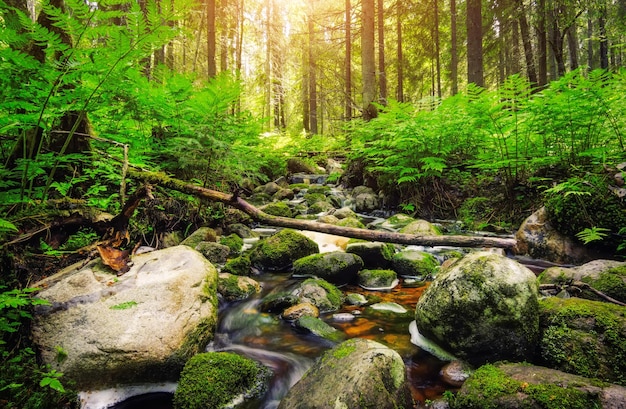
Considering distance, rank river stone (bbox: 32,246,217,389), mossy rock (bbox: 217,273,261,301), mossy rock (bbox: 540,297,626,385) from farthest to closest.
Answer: mossy rock (bbox: 217,273,261,301) → river stone (bbox: 32,246,217,389) → mossy rock (bbox: 540,297,626,385)

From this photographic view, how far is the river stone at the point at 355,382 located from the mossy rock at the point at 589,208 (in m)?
3.53

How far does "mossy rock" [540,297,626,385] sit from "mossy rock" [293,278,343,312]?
2.09 meters

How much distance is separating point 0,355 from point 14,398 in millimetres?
465

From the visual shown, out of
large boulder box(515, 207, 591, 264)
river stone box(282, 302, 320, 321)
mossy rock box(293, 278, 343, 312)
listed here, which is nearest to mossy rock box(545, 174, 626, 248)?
large boulder box(515, 207, 591, 264)

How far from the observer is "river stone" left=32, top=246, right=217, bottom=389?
2.30 m

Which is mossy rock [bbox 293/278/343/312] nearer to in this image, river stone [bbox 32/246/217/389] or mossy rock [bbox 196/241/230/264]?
river stone [bbox 32/246/217/389]

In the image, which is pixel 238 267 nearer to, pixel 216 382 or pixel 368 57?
pixel 216 382

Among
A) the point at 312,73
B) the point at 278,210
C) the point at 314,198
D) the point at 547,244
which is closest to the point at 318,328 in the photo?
the point at 547,244

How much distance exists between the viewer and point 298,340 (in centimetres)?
322

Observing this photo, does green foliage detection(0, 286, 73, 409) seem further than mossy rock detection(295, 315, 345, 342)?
No

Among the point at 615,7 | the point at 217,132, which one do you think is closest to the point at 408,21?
the point at 615,7

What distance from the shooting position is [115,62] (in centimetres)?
250

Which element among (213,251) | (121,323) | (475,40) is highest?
(475,40)

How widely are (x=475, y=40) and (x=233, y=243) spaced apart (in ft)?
28.8
